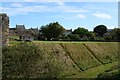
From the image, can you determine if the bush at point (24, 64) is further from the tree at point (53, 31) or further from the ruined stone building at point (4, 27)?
the tree at point (53, 31)

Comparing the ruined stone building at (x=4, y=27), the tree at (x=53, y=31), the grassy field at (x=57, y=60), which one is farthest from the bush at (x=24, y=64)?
the tree at (x=53, y=31)

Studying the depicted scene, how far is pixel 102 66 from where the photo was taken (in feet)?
101

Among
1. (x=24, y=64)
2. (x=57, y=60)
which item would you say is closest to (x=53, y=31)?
(x=57, y=60)

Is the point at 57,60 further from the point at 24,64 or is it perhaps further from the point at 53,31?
the point at 53,31

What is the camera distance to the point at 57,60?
2417 centimetres

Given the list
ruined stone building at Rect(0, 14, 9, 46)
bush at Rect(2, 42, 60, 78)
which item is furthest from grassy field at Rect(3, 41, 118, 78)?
ruined stone building at Rect(0, 14, 9, 46)

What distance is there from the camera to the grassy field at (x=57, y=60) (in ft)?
57.7

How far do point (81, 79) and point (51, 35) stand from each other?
25.7m

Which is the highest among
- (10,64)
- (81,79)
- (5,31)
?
(5,31)

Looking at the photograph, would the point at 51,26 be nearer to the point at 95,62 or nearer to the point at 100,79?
the point at 95,62

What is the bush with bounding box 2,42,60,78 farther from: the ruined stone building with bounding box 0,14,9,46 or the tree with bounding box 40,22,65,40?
the tree with bounding box 40,22,65,40

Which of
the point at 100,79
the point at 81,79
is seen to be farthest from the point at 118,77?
the point at 81,79

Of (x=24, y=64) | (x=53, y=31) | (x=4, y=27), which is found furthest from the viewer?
(x=53, y=31)

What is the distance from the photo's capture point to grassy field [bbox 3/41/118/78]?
17594mm
